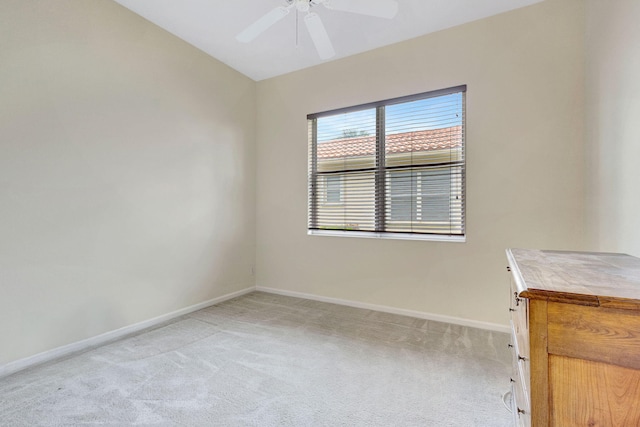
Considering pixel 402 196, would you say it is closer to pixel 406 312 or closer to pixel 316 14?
pixel 406 312

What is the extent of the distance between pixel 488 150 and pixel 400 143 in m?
0.88

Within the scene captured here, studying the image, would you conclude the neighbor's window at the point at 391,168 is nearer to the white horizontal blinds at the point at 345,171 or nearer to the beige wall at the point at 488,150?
the white horizontal blinds at the point at 345,171

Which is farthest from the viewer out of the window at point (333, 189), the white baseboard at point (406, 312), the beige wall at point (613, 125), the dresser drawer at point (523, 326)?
the window at point (333, 189)

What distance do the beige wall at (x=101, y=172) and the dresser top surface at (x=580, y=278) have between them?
2.97 metres

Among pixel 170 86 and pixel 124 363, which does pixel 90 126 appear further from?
pixel 124 363

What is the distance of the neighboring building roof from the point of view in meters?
2.97

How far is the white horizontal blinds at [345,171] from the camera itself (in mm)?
3443

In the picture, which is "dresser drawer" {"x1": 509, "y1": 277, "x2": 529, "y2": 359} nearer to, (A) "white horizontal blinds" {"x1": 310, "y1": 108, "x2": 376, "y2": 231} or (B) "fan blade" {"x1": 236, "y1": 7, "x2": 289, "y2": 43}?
(A) "white horizontal blinds" {"x1": 310, "y1": 108, "x2": 376, "y2": 231}

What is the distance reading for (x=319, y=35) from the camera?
2836mm

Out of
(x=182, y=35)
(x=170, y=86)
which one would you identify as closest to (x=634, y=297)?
(x=170, y=86)

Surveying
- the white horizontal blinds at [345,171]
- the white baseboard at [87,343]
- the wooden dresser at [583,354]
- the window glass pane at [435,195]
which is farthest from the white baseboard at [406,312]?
the wooden dresser at [583,354]

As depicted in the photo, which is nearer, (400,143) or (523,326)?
(523,326)

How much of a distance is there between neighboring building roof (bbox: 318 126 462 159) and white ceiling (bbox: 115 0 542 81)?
100 centimetres

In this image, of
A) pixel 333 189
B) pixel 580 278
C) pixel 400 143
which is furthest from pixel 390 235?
pixel 580 278
